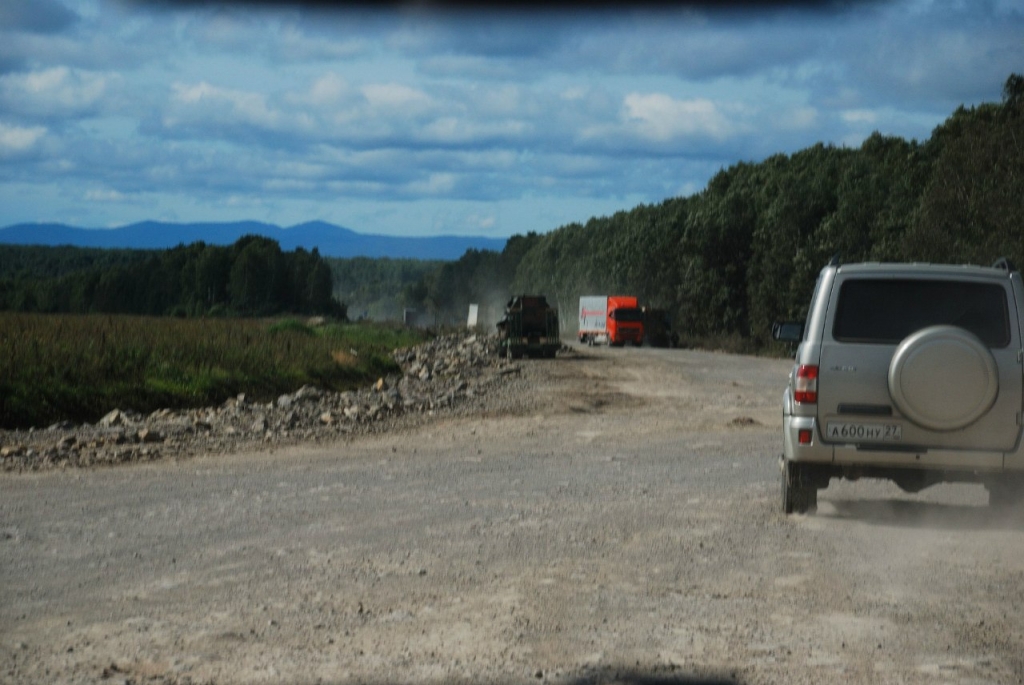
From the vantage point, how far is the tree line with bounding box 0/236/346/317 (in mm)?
137625

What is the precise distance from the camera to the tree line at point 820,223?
4891 centimetres

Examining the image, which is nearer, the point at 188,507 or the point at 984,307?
the point at 984,307

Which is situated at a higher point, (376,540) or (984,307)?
(984,307)

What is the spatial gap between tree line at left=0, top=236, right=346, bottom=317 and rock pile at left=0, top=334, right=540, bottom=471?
108057mm

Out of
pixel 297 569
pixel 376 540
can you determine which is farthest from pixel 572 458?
pixel 297 569

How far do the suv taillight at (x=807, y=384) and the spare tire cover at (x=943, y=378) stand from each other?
24.3 inches

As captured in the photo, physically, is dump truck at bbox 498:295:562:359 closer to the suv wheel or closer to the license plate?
the suv wheel

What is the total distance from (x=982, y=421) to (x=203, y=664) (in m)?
6.66

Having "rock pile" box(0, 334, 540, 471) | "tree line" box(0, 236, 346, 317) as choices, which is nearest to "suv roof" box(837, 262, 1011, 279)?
"rock pile" box(0, 334, 540, 471)

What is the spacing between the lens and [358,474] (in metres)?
14.4

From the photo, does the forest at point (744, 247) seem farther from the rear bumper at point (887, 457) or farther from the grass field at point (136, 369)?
the grass field at point (136, 369)

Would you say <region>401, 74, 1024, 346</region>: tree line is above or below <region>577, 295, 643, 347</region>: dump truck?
above

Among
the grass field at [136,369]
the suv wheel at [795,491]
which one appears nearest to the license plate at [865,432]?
the suv wheel at [795,491]

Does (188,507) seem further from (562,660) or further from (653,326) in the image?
(653,326)
